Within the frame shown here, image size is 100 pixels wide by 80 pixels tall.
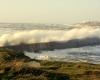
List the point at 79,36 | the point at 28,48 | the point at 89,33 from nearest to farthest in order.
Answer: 1. the point at 28,48
2. the point at 79,36
3. the point at 89,33

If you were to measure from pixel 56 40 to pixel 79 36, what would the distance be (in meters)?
22.9

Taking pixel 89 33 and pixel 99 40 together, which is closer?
pixel 99 40

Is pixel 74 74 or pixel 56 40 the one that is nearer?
pixel 74 74

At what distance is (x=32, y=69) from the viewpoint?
42.6 metres

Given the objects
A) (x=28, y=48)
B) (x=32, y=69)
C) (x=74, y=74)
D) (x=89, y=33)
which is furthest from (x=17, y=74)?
(x=89, y=33)

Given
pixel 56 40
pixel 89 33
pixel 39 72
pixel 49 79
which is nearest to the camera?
pixel 49 79

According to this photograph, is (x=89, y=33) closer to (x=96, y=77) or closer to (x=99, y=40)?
(x=99, y=40)

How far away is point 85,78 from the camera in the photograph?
1684 inches

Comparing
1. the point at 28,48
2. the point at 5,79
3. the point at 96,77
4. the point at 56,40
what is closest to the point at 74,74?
the point at 96,77

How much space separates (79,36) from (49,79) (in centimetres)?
12270

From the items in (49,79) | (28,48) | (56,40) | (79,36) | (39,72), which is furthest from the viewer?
(79,36)

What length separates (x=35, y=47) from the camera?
11900 centimetres

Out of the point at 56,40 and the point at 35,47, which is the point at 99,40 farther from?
the point at 35,47

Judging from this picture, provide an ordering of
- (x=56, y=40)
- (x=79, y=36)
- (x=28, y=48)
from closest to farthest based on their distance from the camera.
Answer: (x=28, y=48) < (x=56, y=40) < (x=79, y=36)
